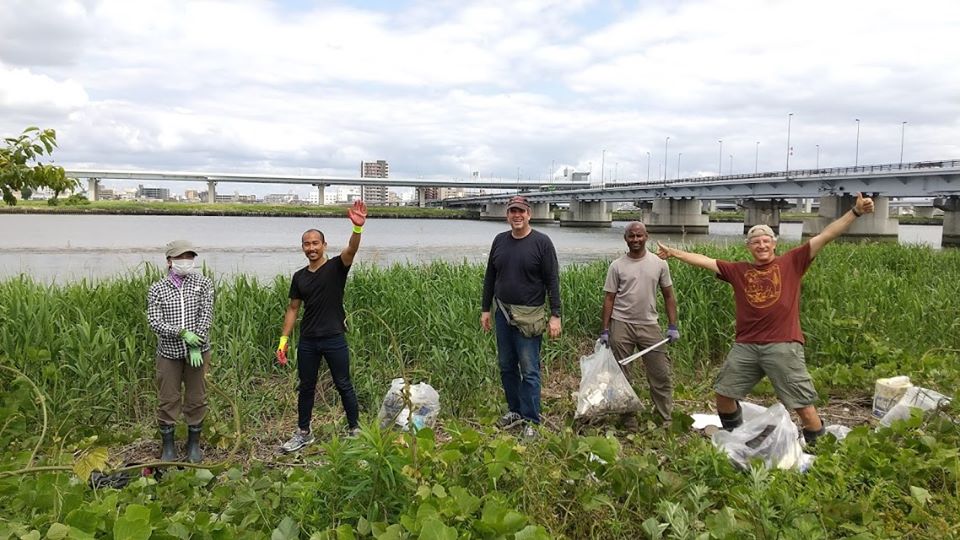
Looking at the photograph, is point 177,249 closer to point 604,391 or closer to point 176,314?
point 176,314

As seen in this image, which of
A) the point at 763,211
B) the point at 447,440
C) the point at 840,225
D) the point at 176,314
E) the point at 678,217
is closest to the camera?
the point at 840,225

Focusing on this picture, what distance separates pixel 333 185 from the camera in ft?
283

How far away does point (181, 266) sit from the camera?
4.25 meters

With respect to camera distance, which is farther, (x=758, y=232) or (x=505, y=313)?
(x=505, y=313)

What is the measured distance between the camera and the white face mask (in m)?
4.25

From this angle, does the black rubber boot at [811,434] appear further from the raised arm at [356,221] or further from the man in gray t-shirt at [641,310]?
the raised arm at [356,221]

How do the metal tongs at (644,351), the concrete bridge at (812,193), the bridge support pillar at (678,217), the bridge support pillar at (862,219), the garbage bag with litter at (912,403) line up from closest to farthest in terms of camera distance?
the garbage bag with litter at (912,403) < the metal tongs at (644,351) < the concrete bridge at (812,193) < the bridge support pillar at (862,219) < the bridge support pillar at (678,217)

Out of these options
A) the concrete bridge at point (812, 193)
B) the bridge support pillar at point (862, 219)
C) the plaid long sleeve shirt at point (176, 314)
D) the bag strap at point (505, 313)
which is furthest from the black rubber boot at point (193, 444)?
the bridge support pillar at point (862, 219)

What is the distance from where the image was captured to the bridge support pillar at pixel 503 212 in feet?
271

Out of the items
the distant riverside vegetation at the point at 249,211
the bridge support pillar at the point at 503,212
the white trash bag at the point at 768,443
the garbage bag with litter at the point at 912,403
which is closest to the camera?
the white trash bag at the point at 768,443

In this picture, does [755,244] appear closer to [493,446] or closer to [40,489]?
[493,446]

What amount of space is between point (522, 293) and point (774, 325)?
1.68 meters

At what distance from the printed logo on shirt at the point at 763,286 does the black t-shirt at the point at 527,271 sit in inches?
50.8

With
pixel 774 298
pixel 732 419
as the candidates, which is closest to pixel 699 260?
pixel 774 298
